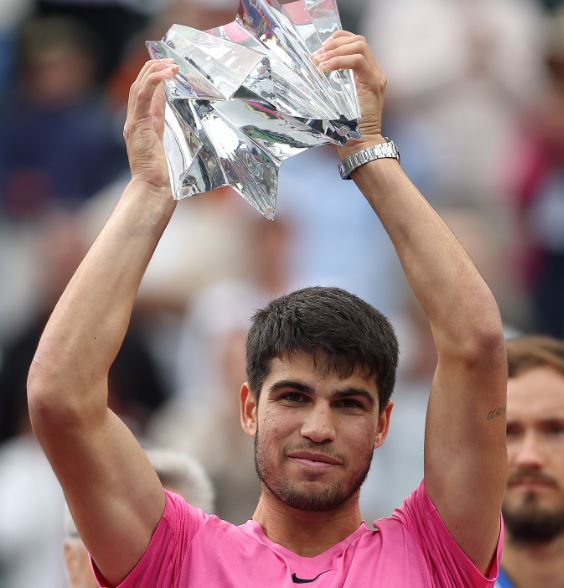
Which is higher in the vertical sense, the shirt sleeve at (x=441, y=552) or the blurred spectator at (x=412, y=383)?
the blurred spectator at (x=412, y=383)

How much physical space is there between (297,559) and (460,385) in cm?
53

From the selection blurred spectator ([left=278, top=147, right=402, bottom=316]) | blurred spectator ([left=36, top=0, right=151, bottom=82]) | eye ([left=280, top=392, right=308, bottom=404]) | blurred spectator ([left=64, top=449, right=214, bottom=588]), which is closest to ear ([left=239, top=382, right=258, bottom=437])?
eye ([left=280, top=392, right=308, bottom=404])

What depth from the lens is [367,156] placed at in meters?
3.09

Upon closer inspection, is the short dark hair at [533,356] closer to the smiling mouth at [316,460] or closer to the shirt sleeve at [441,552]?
the shirt sleeve at [441,552]

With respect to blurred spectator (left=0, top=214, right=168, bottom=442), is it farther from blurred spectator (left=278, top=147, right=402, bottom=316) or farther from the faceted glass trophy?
the faceted glass trophy

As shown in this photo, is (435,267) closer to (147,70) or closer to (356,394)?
(356,394)

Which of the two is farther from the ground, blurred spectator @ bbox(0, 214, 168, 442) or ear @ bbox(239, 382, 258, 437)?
blurred spectator @ bbox(0, 214, 168, 442)

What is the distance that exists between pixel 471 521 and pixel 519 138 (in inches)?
203

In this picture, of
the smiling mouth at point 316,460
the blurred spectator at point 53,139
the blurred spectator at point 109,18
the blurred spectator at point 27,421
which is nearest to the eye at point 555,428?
the smiling mouth at point 316,460

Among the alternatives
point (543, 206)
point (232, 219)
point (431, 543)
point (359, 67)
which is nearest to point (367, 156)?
point (359, 67)

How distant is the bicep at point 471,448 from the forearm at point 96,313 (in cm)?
72

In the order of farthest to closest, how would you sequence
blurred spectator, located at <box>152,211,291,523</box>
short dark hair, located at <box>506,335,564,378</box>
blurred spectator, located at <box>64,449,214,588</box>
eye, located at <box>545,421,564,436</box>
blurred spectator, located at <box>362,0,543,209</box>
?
1. blurred spectator, located at <box>362,0,543,209</box>
2. blurred spectator, located at <box>152,211,291,523</box>
3. short dark hair, located at <box>506,335,564,378</box>
4. eye, located at <box>545,421,564,436</box>
5. blurred spectator, located at <box>64,449,214,588</box>

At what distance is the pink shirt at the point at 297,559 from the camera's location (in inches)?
114

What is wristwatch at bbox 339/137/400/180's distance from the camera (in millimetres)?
3090
